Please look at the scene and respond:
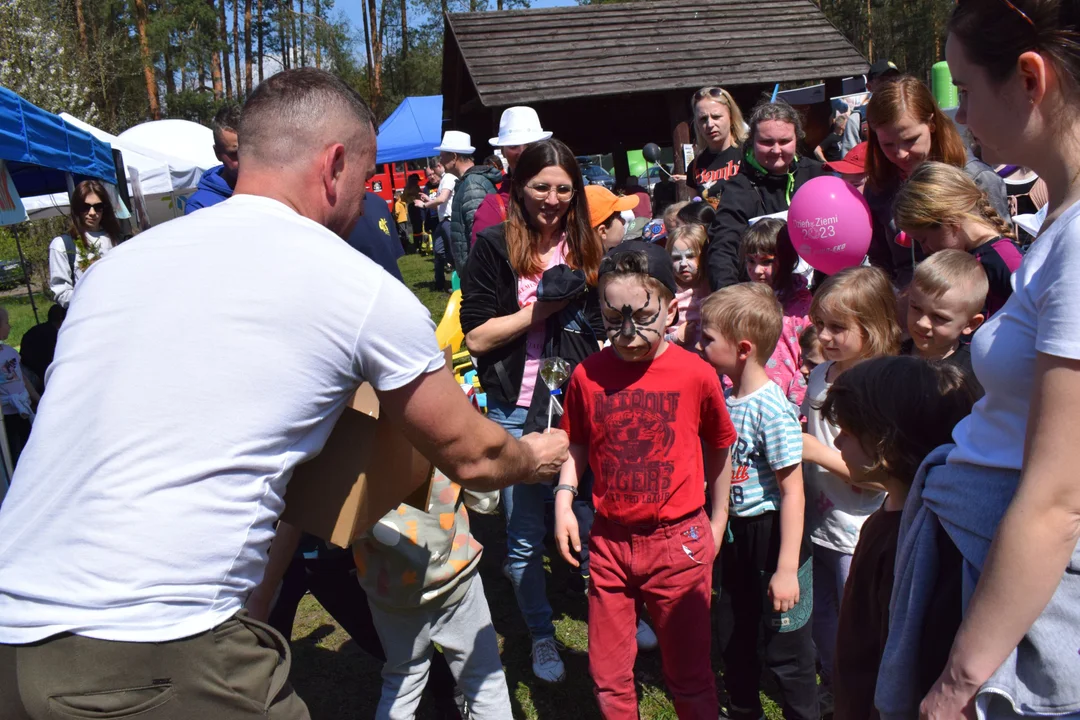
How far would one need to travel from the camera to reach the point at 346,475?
1.82 m

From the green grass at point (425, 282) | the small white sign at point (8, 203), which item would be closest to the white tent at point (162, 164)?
the green grass at point (425, 282)

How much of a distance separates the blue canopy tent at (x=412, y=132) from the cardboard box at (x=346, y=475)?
64.2 feet

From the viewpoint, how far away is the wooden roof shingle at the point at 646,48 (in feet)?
32.2

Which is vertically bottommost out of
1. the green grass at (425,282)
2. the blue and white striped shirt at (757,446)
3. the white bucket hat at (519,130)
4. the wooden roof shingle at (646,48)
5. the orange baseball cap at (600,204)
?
the green grass at (425,282)

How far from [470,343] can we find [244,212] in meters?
1.70

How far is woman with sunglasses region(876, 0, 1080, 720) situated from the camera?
3.69ft

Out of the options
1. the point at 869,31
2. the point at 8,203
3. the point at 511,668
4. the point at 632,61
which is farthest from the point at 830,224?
the point at 869,31

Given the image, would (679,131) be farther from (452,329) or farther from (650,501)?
(650,501)

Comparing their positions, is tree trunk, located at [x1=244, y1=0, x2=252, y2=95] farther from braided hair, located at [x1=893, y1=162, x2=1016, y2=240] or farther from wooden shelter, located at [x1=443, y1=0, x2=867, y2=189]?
braided hair, located at [x1=893, y1=162, x2=1016, y2=240]

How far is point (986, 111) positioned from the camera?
126cm

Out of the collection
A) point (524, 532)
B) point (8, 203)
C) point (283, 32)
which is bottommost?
point (524, 532)

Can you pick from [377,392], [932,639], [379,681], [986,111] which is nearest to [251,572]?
[377,392]

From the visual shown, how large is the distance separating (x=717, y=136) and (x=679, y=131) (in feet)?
10.9

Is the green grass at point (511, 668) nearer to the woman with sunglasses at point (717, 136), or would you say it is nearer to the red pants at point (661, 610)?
the red pants at point (661, 610)
